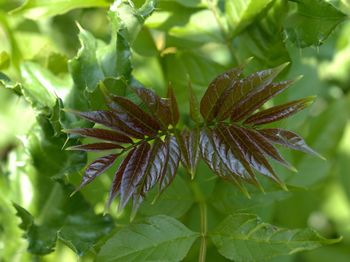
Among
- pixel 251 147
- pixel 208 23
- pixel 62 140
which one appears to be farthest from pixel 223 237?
pixel 208 23

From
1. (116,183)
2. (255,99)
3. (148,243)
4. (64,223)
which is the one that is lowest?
(64,223)

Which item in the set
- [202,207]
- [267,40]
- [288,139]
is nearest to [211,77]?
[267,40]

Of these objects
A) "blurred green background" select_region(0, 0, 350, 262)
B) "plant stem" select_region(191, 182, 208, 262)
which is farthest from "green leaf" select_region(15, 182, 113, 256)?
"plant stem" select_region(191, 182, 208, 262)

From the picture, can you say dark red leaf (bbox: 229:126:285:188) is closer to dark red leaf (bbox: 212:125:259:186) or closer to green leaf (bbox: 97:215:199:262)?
dark red leaf (bbox: 212:125:259:186)

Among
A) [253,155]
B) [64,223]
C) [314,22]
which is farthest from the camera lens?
[64,223]

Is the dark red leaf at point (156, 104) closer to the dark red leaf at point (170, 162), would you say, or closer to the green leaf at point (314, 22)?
the dark red leaf at point (170, 162)

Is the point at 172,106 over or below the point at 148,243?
over

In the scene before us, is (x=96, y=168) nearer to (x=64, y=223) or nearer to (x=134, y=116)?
(x=134, y=116)
